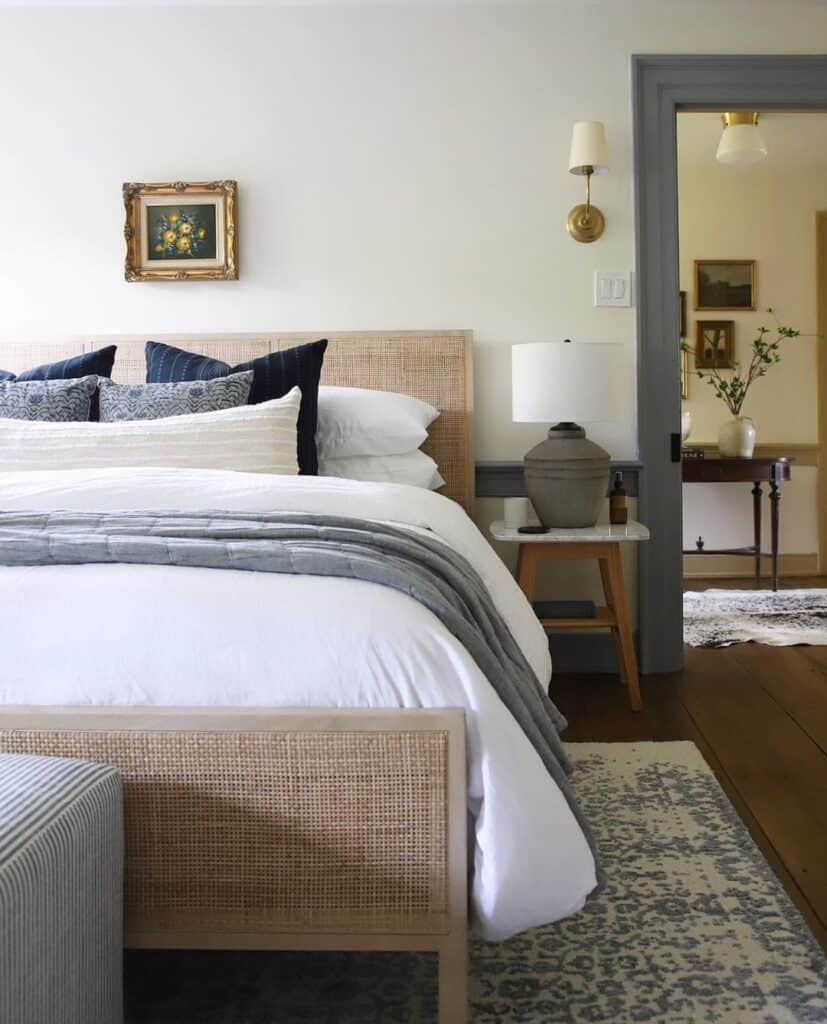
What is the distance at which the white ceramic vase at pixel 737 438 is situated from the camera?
5.61 meters

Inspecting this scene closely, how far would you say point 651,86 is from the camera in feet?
12.0

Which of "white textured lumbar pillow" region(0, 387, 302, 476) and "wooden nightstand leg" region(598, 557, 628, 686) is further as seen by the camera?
"wooden nightstand leg" region(598, 557, 628, 686)

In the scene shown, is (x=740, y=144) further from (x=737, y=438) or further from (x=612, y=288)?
(x=737, y=438)

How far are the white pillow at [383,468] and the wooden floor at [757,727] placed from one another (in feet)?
2.81

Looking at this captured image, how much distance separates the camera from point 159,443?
268 centimetres

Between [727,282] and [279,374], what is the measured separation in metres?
3.83

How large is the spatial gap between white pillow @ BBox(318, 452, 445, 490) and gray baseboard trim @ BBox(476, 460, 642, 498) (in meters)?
0.44

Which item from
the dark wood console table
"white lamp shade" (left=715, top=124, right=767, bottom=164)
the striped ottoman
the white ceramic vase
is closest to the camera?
the striped ottoman

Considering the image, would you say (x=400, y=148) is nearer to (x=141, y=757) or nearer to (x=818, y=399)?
(x=141, y=757)

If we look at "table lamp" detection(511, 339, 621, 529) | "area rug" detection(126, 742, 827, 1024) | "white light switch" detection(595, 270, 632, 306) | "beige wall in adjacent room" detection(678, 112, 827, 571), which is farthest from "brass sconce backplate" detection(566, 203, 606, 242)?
"beige wall in adjacent room" detection(678, 112, 827, 571)

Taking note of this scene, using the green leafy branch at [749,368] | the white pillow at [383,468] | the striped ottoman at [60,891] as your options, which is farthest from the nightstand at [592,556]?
the green leafy branch at [749,368]

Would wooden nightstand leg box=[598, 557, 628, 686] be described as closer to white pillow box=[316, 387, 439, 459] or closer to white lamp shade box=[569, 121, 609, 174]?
white pillow box=[316, 387, 439, 459]

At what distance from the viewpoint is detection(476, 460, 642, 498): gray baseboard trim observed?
12.2 feet

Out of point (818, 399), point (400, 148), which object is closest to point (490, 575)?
point (400, 148)
